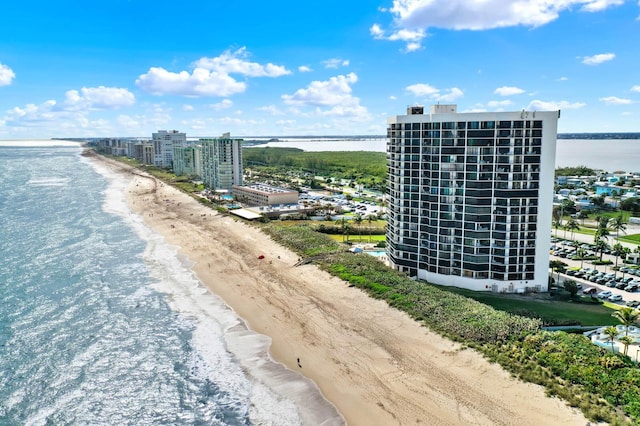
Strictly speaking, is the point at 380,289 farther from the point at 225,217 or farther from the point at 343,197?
the point at 343,197

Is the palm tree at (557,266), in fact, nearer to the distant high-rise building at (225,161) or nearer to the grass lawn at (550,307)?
the grass lawn at (550,307)

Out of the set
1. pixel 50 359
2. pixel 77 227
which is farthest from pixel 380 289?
pixel 77 227

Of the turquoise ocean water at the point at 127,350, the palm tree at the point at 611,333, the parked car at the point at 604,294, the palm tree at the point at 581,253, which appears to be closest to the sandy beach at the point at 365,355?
the turquoise ocean water at the point at 127,350

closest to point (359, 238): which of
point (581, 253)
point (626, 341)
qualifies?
point (581, 253)

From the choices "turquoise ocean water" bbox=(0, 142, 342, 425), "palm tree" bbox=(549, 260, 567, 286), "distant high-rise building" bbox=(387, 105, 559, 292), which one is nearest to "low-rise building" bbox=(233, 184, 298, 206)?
"turquoise ocean water" bbox=(0, 142, 342, 425)

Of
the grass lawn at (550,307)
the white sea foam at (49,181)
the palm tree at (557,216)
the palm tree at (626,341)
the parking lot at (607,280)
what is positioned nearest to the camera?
the palm tree at (626,341)

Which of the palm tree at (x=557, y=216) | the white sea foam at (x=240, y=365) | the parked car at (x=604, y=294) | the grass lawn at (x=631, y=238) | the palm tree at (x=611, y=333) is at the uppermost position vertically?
the palm tree at (x=557, y=216)
